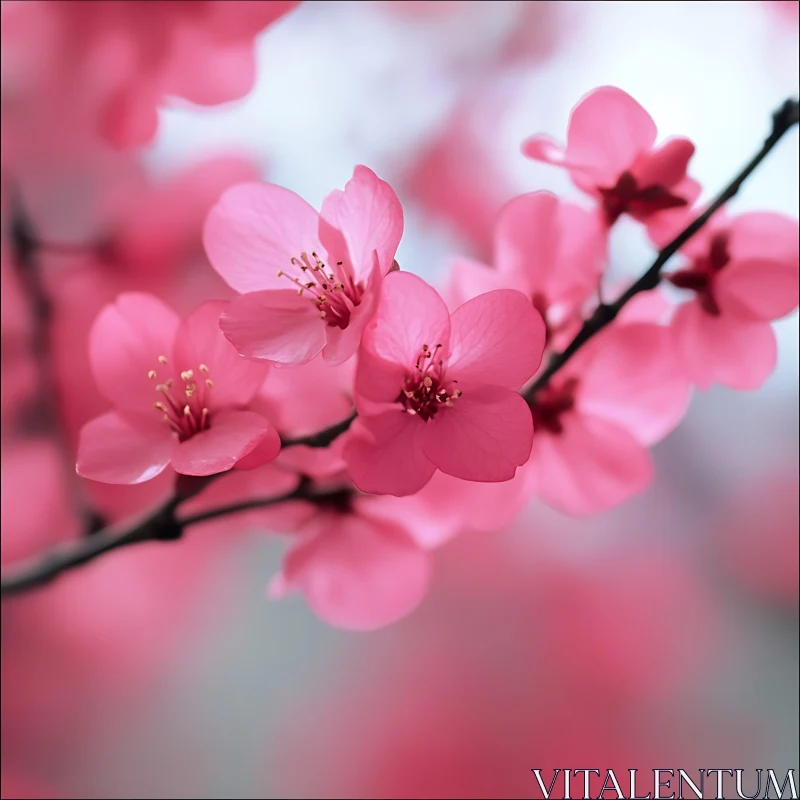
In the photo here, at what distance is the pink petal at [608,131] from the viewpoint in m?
0.31

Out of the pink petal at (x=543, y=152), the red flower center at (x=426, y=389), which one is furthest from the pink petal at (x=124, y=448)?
the pink petal at (x=543, y=152)

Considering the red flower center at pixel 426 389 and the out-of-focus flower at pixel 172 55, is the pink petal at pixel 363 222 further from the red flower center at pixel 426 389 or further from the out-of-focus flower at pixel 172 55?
the out-of-focus flower at pixel 172 55

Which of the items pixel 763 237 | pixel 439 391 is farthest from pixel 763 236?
pixel 439 391

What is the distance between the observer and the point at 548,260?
361 mm

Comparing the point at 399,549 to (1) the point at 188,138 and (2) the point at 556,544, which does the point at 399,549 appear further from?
(1) the point at 188,138

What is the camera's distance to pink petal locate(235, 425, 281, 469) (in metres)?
0.27

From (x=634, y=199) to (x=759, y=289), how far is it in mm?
86

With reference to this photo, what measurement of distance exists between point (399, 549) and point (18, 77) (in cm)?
47

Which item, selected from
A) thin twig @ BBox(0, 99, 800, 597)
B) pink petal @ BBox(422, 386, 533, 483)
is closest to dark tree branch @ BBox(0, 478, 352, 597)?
thin twig @ BBox(0, 99, 800, 597)

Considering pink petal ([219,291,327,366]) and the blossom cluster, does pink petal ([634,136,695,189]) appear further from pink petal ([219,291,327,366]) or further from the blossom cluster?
pink petal ([219,291,327,366])

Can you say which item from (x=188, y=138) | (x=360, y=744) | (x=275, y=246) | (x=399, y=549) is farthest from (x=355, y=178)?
(x=360, y=744)

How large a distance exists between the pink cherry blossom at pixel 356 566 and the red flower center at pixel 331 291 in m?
0.14

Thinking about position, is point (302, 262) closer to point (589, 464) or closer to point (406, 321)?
point (406, 321)

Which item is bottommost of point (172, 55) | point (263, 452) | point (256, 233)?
point (263, 452)
